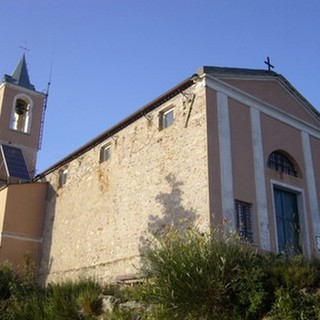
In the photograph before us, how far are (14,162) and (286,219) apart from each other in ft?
52.7

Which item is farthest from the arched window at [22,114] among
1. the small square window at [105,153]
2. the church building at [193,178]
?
the small square window at [105,153]

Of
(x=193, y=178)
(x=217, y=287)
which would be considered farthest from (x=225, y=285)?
(x=193, y=178)

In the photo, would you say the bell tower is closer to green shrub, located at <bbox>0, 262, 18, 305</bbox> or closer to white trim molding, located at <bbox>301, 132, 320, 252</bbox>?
green shrub, located at <bbox>0, 262, 18, 305</bbox>

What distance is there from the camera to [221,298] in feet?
26.6

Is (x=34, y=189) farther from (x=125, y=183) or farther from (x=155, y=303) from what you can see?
(x=155, y=303)

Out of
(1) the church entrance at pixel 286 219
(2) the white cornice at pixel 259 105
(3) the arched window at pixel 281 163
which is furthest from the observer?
(3) the arched window at pixel 281 163

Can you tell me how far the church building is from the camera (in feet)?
45.5

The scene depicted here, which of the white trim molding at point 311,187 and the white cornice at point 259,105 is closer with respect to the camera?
the white cornice at point 259,105

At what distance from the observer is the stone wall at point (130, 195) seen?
14039 mm

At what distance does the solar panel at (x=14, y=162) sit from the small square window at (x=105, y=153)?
718cm

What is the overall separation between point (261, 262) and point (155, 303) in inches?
92.2

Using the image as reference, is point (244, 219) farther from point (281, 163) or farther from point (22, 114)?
point (22, 114)

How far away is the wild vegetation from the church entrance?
535 cm

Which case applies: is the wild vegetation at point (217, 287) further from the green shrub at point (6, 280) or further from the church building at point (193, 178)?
the green shrub at point (6, 280)
